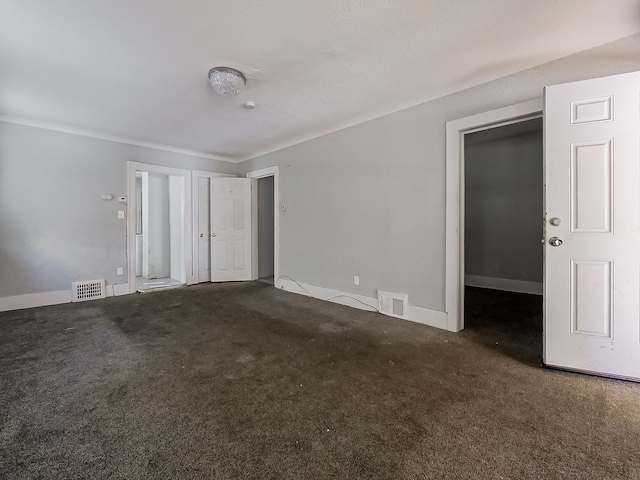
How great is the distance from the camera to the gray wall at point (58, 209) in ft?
11.6

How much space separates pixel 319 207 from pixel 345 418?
3019 mm

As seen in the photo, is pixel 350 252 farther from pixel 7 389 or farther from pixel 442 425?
pixel 7 389

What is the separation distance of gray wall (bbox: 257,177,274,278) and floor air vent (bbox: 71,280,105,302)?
8.49ft

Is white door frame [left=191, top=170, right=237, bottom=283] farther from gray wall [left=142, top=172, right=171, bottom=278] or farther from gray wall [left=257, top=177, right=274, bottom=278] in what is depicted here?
gray wall [left=257, top=177, right=274, bottom=278]

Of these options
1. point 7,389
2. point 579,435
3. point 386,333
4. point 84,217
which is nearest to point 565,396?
point 579,435

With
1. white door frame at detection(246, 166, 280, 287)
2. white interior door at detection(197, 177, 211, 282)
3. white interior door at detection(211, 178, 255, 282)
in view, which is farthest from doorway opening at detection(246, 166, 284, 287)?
white interior door at detection(197, 177, 211, 282)

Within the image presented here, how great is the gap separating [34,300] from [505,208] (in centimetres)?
731

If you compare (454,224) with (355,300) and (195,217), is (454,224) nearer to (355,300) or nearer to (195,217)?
(355,300)

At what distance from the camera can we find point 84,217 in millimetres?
4055

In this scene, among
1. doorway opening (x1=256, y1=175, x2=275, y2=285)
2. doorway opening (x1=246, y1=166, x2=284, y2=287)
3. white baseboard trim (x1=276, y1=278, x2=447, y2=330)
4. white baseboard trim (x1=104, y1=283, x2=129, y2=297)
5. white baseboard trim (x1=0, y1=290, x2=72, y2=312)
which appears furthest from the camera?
doorway opening (x1=256, y1=175, x2=275, y2=285)

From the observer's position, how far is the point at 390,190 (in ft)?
10.7

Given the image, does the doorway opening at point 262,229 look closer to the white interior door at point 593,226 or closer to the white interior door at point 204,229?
the white interior door at point 204,229

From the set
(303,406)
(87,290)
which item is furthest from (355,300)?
(87,290)

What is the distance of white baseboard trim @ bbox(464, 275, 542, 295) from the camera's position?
4.49 metres
